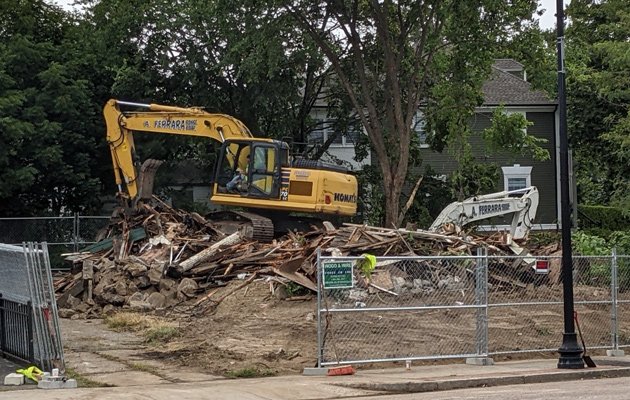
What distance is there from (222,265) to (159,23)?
16128 mm

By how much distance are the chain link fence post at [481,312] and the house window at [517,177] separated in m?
30.4

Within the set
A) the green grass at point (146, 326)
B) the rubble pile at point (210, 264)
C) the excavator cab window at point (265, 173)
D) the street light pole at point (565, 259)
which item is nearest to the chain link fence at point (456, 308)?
the rubble pile at point (210, 264)

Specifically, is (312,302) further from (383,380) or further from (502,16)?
(502,16)

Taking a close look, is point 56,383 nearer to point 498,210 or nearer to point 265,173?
point 265,173

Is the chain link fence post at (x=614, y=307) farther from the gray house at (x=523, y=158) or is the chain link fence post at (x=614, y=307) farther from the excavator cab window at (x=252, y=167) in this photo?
the gray house at (x=523, y=158)

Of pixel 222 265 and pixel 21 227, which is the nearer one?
pixel 222 265

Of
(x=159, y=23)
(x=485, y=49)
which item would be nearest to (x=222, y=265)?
(x=485, y=49)

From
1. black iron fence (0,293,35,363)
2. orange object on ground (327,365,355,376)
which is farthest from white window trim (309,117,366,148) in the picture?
black iron fence (0,293,35,363)

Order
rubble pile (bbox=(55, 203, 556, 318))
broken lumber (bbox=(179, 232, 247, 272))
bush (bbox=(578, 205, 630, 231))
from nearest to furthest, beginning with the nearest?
rubble pile (bbox=(55, 203, 556, 318))
broken lumber (bbox=(179, 232, 247, 272))
bush (bbox=(578, 205, 630, 231))

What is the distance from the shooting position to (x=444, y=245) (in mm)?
23406

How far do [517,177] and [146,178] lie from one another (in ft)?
79.3

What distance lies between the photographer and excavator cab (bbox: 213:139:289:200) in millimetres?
25906

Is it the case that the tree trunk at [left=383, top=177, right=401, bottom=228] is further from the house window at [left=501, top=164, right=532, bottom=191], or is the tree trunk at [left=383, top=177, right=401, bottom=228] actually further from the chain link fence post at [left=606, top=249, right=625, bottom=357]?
the house window at [left=501, top=164, right=532, bottom=191]

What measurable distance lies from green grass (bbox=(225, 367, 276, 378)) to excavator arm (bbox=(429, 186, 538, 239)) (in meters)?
11.6
